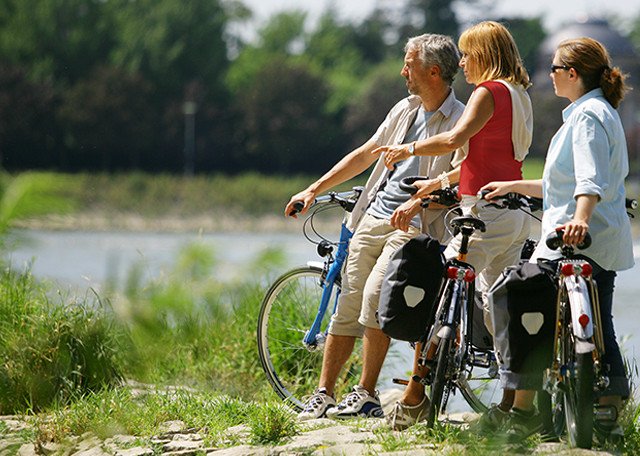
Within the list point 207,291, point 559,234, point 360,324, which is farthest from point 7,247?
point 360,324

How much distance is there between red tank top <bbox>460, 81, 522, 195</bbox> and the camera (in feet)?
14.3

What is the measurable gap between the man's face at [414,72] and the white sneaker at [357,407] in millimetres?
1099

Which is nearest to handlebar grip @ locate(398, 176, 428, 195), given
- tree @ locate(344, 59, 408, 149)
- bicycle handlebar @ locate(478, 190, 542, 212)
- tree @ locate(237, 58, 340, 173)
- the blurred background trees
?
bicycle handlebar @ locate(478, 190, 542, 212)

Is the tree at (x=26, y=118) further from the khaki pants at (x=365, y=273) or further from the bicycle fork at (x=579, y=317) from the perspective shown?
the bicycle fork at (x=579, y=317)

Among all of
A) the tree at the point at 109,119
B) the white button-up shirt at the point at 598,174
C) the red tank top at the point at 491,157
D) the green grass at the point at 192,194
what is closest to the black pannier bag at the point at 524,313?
the white button-up shirt at the point at 598,174

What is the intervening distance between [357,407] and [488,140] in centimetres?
110

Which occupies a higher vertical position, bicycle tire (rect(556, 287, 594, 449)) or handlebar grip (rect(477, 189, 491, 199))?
handlebar grip (rect(477, 189, 491, 199))

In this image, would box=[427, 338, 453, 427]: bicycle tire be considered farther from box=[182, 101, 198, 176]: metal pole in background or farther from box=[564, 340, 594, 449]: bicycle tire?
box=[182, 101, 198, 176]: metal pole in background

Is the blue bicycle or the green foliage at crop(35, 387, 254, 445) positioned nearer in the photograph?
the green foliage at crop(35, 387, 254, 445)

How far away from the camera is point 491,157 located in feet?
14.4

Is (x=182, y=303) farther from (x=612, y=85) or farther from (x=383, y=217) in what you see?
(x=383, y=217)

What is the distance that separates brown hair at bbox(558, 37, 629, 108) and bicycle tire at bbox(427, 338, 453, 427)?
901 millimetres

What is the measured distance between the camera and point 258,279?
1982 mm

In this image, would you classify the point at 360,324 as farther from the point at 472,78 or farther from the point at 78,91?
the point at 78,91
